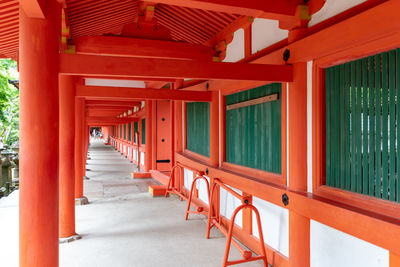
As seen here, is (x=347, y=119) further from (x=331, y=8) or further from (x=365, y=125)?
(x=331, y=8)

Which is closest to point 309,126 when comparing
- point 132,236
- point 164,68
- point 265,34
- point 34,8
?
point 265,34

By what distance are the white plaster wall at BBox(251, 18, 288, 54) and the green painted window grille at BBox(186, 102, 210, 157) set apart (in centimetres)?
189

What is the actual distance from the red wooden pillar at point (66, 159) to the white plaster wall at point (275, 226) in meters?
2.61

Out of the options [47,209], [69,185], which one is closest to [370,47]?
[47,209]

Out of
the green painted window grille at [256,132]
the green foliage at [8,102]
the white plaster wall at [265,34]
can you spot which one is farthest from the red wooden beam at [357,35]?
the green foliage at [8,102]

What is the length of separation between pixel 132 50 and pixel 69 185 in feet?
7.38

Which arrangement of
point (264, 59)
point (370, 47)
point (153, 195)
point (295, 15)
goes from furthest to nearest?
point (153, 195)
point (264, 59)
point (295, 15)
point (370, 47)

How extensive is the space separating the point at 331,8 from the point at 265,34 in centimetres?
105

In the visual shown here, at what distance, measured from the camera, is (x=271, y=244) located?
348cm

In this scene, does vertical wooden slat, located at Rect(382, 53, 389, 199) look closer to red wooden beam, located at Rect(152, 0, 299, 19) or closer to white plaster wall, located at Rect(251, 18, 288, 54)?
red wooden beam, located at Rect(152, 0, 299, 19)

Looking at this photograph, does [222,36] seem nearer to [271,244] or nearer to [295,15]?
[295,15]

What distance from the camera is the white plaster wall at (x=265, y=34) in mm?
3265

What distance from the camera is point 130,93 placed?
4281 millimetres

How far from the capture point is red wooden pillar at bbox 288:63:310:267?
9.23ft
